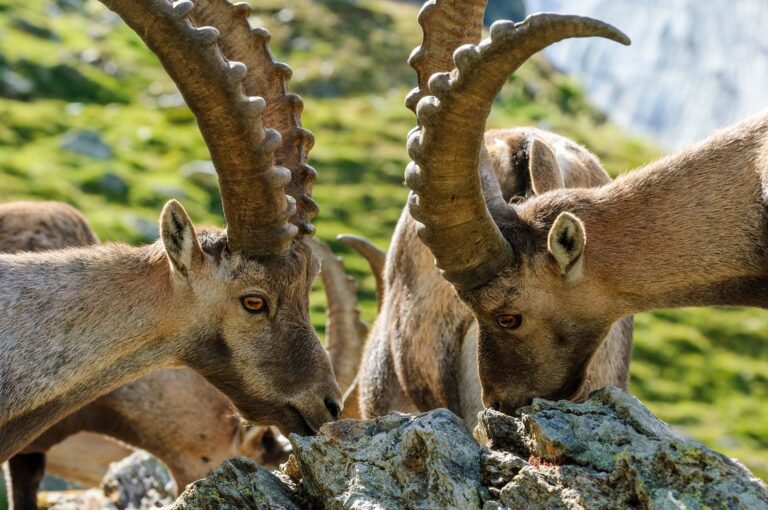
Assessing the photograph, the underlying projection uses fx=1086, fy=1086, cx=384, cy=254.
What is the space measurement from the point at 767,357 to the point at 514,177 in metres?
33.0

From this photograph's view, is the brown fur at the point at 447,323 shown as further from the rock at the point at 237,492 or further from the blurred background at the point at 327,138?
the blurred background at the point at 327,138

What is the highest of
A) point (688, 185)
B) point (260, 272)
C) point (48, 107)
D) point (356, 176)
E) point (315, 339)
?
point (48, 107)

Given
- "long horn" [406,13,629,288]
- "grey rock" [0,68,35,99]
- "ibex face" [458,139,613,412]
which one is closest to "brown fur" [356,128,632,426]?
"ibex face" [458,139,613,412]

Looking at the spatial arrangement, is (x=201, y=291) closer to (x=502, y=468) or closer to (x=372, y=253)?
(x=502, y=468)

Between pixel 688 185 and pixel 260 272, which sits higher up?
pixel 688 185

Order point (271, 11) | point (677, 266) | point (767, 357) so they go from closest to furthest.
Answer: point (677, 266), point (767, 357), point (271, 11)

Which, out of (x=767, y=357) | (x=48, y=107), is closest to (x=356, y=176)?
(x=48, y=107)

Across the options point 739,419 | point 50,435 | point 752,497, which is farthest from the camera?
point 739,419

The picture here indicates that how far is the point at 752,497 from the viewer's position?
218 inches

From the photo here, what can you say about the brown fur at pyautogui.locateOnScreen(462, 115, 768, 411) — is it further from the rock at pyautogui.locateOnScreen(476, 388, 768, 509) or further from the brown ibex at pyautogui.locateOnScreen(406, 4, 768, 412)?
the rock at pyautogui.locateOnScreen(476, 388, 768, 509)

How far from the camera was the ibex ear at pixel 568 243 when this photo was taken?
24.8 feet

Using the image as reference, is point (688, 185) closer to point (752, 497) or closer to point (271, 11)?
point (752, 497)

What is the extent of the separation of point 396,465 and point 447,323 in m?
3.14

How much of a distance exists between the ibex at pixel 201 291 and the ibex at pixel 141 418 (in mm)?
3048
